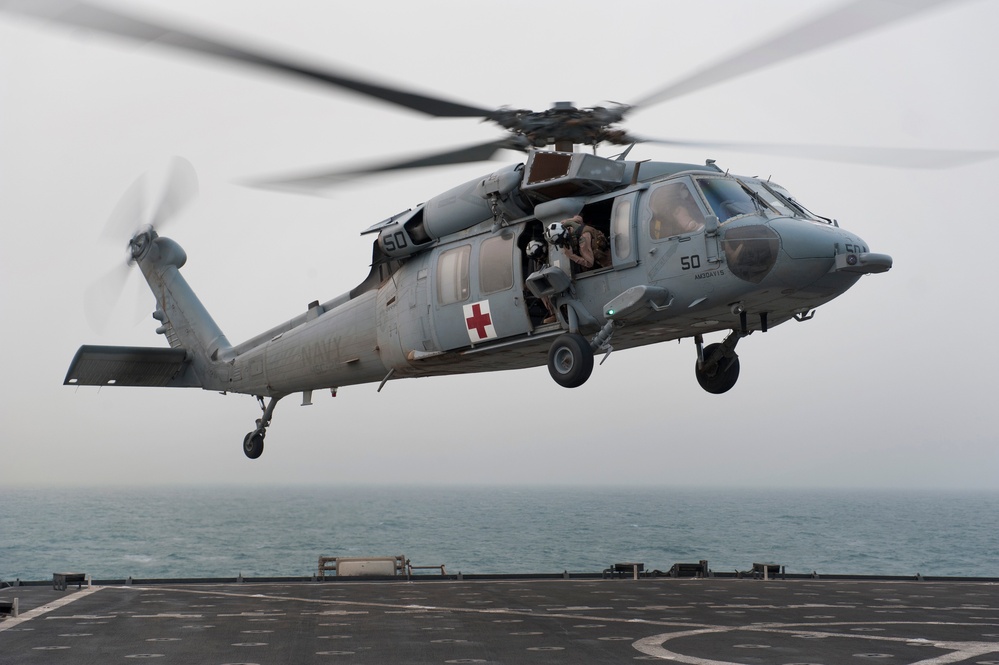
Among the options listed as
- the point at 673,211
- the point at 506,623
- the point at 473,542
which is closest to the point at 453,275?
the point at 673,211

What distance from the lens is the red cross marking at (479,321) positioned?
52.9 ft

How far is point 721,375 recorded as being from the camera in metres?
16.5

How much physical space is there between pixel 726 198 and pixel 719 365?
3.43 metres

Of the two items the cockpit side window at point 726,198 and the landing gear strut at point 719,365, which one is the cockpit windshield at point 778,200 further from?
the landing gear strut at point 719,365

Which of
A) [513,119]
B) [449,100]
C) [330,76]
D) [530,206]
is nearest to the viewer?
[330,76]

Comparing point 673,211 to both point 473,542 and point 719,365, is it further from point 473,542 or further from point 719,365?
point 473,542

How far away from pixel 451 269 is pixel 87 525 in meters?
103

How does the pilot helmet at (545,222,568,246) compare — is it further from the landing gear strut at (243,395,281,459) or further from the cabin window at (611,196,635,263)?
the landing gear strut at (243,395,281,459)

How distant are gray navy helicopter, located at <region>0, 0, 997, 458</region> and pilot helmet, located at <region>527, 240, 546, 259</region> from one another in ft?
0.16

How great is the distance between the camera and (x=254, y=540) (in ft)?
300

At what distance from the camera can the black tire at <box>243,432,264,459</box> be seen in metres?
21.7

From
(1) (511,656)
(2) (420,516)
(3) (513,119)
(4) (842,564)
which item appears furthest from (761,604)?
(2) (420,516)

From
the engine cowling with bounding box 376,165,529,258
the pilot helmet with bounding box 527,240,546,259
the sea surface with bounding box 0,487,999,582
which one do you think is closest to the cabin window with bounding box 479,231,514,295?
the engine cowling with bounding box 376,165,529,258

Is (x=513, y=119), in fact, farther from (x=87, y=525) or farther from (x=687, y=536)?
(x=87, y=525)
